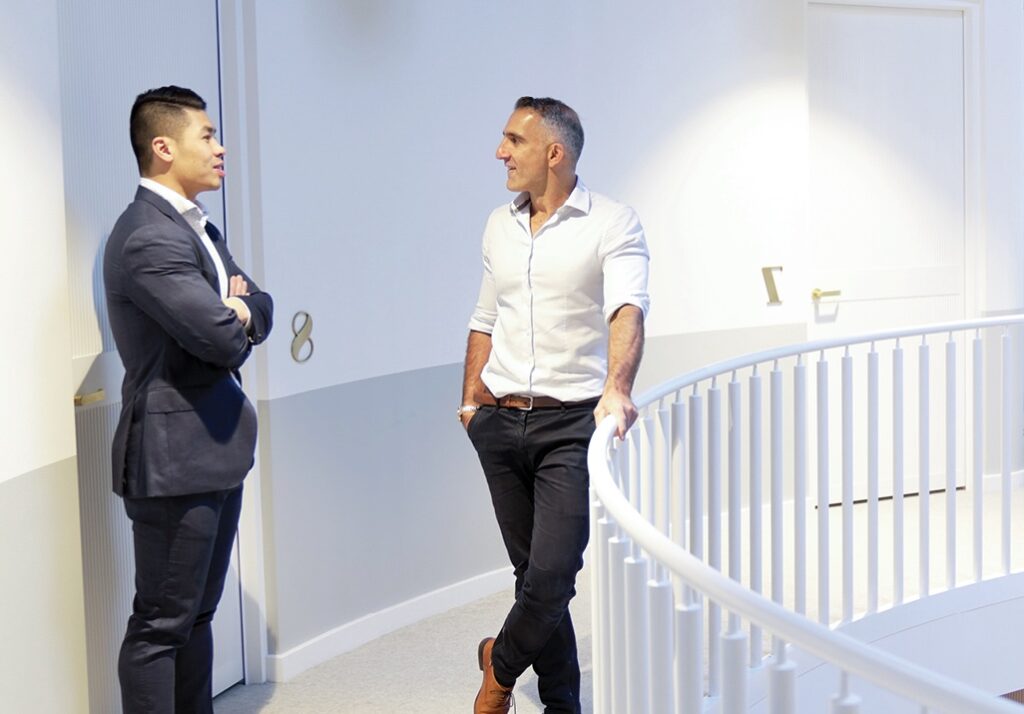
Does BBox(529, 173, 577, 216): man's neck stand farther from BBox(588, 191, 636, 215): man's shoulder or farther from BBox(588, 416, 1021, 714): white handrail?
BBox(588, 416, 1021, 714): white handrail

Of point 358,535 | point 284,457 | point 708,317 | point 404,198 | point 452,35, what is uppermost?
point 452,35

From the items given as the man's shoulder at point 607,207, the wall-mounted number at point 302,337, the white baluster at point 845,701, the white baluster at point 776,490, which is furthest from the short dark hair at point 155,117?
the white baluster at point 845,701

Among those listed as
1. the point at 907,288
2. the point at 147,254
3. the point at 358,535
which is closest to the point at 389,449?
the point at 358,535

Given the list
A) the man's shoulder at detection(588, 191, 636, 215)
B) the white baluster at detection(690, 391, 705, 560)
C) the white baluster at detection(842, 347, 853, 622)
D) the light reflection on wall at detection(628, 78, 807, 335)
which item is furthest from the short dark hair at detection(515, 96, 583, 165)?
the light reflection on wall at detection(628, 78, 807, 335)

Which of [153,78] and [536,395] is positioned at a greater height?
[153,78]

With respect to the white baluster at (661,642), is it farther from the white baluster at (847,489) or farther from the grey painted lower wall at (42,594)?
the white baluster at (847,489)

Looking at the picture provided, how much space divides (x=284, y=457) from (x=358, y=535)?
1.49 feet

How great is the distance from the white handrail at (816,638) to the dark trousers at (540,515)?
84 centimetres

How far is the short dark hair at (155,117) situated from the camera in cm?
300

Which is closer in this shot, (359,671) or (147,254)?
(147,254)

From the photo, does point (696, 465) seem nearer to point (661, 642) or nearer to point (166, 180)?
point (661, 642)

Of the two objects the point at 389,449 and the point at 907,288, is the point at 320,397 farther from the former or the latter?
the point at 907,288

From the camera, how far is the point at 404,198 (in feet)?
14.7

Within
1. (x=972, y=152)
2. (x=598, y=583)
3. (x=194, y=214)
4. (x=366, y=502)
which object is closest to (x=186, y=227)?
(x=194, y=214)
